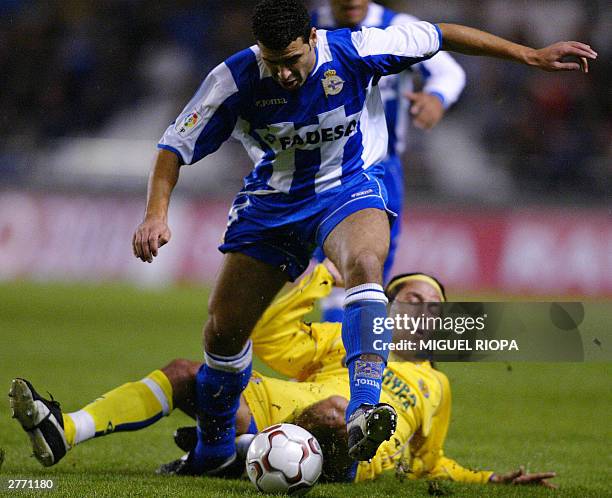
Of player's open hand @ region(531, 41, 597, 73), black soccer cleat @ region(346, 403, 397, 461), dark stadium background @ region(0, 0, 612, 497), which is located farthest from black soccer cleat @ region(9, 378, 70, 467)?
dark stadium background @ region(0, 0, 612, 497)

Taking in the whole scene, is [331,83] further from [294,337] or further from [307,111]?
[294,337]

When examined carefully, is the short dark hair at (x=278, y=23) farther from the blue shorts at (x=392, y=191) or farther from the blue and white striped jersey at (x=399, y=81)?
the blue shorts at (x=392, y=191)

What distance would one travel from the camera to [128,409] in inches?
177

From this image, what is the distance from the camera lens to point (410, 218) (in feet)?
46.4

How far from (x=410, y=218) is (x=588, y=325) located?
9.44 meters

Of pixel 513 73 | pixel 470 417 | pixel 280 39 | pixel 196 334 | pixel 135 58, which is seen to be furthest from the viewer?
pixel 135 58

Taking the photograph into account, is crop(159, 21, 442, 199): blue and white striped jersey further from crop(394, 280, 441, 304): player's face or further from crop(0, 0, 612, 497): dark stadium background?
crop(0, 0, 612, 497): dark stadium background

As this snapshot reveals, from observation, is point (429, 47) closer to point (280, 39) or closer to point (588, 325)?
point (280, 39)

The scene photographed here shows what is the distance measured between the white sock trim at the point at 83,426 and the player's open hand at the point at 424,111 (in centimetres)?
258

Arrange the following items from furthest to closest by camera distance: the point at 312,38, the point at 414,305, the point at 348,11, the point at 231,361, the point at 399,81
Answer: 1. the point at 399,81
2. the point at 348,11
3. the point at 414,305
4. the point at 231,361
5. the point at 312,38

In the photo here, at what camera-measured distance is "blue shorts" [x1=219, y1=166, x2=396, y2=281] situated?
14.4 ft

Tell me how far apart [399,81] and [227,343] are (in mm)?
2804

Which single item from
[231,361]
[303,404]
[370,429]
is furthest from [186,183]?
[370,429]

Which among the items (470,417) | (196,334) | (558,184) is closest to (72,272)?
(196,334)
